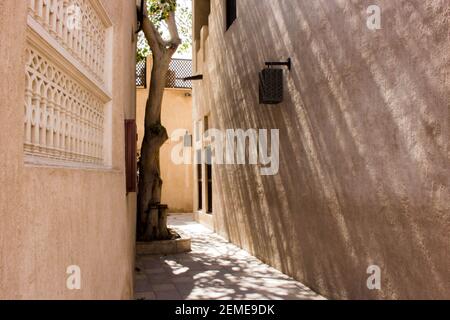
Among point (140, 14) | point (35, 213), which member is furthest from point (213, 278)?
point (140, 14)

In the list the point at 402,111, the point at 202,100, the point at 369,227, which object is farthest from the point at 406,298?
the point at 202,100

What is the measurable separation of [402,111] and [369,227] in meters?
1.20

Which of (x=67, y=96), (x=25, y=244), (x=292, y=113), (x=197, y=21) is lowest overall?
(x=25, y=244)

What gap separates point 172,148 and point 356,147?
550 inches

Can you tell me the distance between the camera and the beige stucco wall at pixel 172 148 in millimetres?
17531

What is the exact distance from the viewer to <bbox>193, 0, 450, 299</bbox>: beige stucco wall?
3.21 meters

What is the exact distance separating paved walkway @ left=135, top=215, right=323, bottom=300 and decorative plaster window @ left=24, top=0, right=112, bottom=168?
2812 mm

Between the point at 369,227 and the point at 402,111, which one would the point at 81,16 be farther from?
the point at 369,227

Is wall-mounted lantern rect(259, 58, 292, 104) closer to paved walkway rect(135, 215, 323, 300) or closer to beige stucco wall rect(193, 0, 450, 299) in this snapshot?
beige stucco wall rect(193, 0, 450, 299)

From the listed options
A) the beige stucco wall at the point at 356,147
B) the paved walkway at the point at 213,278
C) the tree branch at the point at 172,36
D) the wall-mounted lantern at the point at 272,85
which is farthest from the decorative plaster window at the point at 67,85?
the tree branch at the point at 172,36

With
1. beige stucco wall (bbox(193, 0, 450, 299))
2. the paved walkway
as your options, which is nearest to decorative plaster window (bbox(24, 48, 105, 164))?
beige stucco wall (bbox(193, 0, 450, 299))

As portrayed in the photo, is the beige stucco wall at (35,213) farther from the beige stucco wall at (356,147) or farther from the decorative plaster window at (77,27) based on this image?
the beige stucco wall at (356,147)

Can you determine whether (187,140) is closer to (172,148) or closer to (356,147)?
(172,148)

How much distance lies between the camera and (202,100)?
41.7 feet
